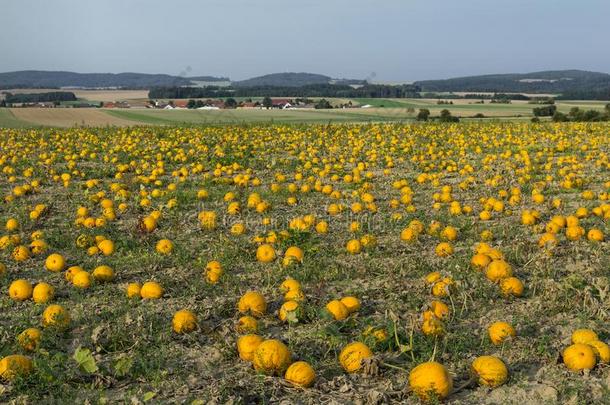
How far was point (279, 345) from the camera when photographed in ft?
14.1

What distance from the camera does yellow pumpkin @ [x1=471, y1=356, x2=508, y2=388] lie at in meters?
4.14

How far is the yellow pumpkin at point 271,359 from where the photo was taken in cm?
423

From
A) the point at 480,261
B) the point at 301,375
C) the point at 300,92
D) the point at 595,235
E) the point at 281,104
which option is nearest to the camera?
the point at 301,375

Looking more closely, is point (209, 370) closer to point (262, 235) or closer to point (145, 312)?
point (145, 312)

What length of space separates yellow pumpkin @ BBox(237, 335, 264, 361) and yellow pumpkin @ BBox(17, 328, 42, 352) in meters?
1.74

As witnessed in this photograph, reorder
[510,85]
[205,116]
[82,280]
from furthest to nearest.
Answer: [510,85] → [205,116] → [82,280]

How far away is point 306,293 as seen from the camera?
19.5ft

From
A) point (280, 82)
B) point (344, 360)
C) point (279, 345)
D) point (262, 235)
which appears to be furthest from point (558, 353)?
point (280, 82)

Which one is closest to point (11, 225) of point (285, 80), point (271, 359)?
point (271, 359)

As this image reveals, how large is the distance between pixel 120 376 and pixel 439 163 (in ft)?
42.6

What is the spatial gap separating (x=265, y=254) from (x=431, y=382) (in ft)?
11.4

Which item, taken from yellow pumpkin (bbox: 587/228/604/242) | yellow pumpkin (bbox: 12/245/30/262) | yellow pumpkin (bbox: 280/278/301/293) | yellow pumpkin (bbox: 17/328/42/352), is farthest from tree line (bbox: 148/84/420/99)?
yellow pumpkin (bbox: 17/328/42/352)

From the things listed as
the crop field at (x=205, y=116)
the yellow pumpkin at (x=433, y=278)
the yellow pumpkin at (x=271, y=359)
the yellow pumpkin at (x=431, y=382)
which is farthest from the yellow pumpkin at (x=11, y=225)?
the crop field at (x=205, y=116)

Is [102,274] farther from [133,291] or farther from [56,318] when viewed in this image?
[56,318]
